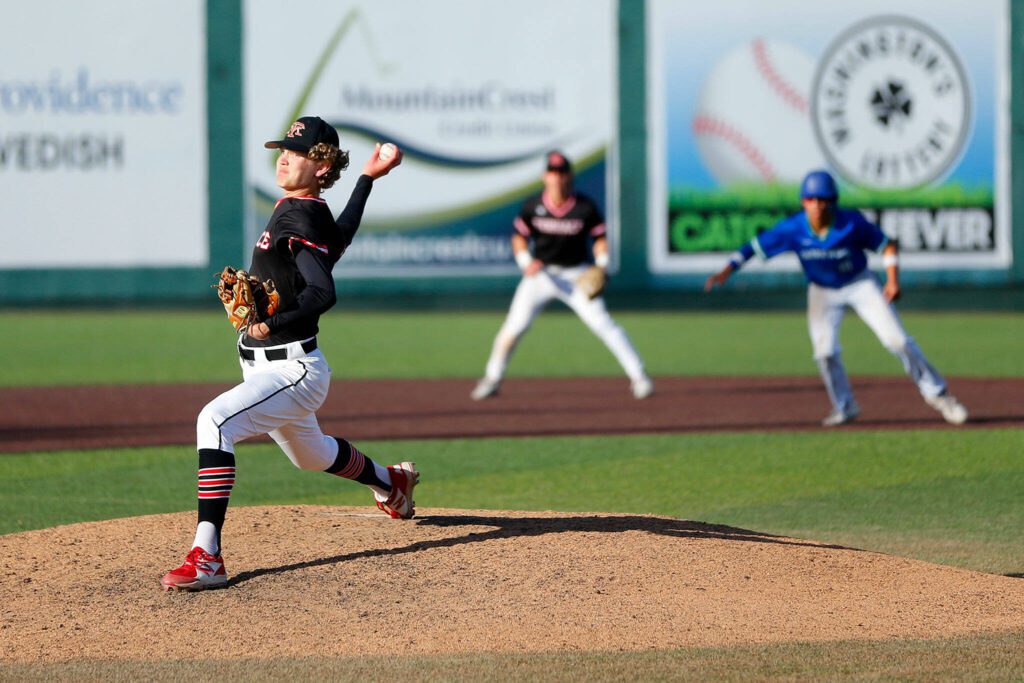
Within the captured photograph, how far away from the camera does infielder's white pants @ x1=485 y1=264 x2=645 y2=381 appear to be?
472 inches

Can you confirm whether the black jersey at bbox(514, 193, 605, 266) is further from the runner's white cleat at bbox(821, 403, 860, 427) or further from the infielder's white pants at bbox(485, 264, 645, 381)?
the runner's white cleat at bbox(821, 403, 860, 427)

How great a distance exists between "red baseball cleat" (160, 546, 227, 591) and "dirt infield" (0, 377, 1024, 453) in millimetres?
4886

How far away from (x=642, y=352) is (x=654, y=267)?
4.63 metres

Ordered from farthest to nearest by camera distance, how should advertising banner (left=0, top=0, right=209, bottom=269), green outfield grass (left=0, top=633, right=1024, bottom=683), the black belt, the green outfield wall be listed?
the green outfield wall < advertising banner (left=0, top=0, right=209, bottom=269) < the black belt < green outfield grass (left=0, top=633, right=1024, bottom=683)

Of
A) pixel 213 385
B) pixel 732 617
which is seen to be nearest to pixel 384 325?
pixel 213 385

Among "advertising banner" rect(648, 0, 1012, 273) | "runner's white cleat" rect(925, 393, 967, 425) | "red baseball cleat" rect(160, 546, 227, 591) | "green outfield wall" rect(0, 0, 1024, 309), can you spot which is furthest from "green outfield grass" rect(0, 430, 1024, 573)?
"advertising banner" rect(648, 0, 1012, 273)

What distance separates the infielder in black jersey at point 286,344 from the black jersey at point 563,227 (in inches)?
263

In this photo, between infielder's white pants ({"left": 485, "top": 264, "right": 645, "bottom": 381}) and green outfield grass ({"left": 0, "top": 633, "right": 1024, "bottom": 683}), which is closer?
green outfield grass ({"left": 0, "top": 633, "right": 1024, "bottom": 683})

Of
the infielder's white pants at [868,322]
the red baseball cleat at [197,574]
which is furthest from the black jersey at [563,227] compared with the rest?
the red baseball cleat at [197,574]

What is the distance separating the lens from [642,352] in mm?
16219

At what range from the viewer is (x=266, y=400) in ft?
17.5

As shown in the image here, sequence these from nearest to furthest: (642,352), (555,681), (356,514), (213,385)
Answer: (555,681) → (356,514) → (213,385) → (642,352)

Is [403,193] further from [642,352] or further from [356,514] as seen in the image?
[356,514]

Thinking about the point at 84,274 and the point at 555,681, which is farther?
the point at 84,274
